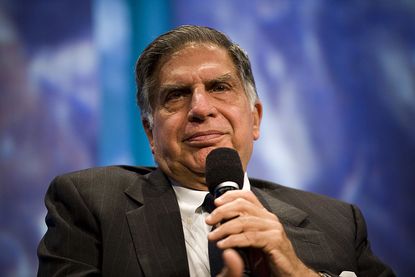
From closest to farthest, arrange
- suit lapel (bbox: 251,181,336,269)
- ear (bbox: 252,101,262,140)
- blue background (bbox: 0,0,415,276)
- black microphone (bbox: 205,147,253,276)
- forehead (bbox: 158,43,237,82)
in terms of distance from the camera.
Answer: black microphone (bbox: 205,147,253,276) → suit lapel (bbox: 251,181,336,269) → forehead (bbox: 158,43,237,82) → ear (bbox: 252,101,262,140) → blue background (bbox: 0,0,415,276)

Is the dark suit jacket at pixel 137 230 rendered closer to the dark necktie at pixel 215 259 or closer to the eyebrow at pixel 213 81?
the dark necktie at pixel 215 259

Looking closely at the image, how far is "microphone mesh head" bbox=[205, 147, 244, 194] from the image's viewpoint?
1.44 m

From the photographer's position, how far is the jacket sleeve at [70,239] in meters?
1.68

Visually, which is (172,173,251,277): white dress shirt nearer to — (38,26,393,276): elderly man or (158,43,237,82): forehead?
(38,26,393,276): elderly man

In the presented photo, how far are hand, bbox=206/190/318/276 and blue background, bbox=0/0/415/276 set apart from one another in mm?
1660

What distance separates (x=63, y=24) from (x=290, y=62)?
1.43m

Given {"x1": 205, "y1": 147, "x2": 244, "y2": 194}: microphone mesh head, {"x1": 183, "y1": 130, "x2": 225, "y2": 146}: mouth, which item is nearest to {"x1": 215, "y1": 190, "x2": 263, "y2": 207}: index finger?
{"x1": 205, "y1": 147, "x2": 244, "y2": 194}: microphone mesh head

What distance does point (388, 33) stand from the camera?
124 inches

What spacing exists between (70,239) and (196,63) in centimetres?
78

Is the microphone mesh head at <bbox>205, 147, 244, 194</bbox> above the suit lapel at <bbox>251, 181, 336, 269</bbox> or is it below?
above

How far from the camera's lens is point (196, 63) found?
200cm

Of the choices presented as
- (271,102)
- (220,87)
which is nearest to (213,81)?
(220,87)

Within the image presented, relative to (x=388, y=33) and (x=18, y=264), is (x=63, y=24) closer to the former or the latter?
(x=18, y=264)

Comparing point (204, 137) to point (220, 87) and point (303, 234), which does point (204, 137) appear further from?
point (303, 234)
